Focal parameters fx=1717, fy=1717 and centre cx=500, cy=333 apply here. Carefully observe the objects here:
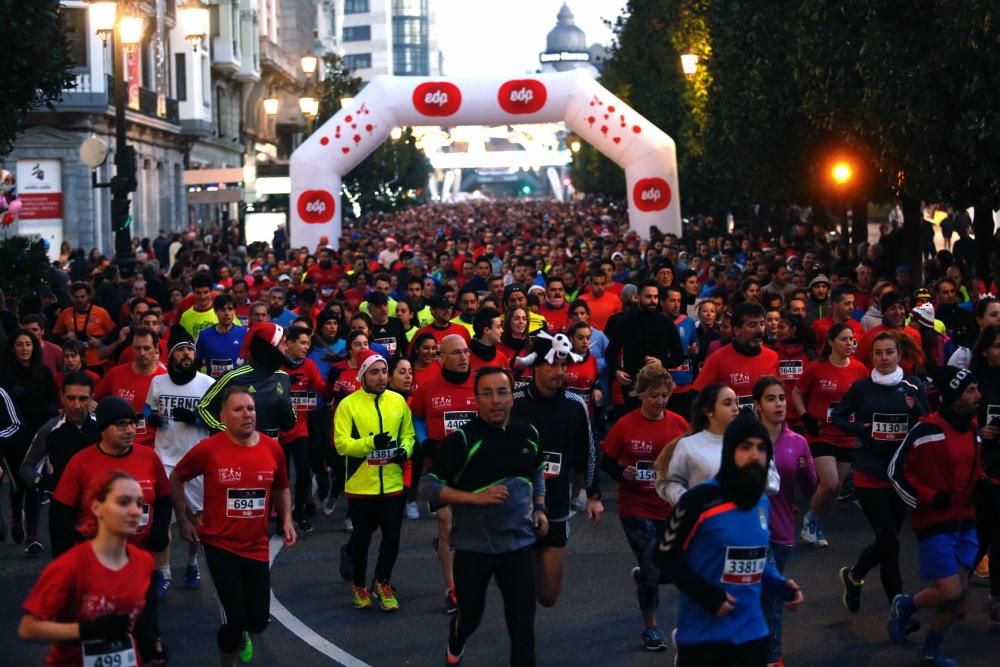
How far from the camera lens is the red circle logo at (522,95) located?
33656 millimetres

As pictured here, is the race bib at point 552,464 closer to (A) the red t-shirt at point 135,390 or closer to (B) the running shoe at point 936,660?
(B) the running shoe at point 936,660

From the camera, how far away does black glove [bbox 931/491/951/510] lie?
27.9 ft

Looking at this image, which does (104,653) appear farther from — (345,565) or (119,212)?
(119,212)

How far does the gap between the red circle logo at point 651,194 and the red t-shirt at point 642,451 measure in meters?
25.1

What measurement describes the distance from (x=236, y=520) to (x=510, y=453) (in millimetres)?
1469

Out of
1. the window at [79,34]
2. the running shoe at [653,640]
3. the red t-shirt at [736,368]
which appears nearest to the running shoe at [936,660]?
the running shoe at [653,640]

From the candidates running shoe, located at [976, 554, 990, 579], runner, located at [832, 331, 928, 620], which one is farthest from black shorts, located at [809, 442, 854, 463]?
running shoe, located at [976, 554, 990, 579]

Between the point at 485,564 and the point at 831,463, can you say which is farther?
the point at 831,463

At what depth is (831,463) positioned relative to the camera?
11211 millimetres

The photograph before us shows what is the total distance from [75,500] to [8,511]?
20.3ft

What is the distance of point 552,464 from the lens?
875 centimetres

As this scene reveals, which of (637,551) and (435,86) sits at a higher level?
(435,86)

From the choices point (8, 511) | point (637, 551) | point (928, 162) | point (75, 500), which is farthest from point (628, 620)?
point (928, 162)

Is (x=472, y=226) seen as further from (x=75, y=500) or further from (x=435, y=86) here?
(x=75, y=500)
